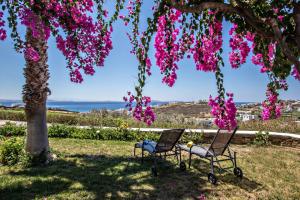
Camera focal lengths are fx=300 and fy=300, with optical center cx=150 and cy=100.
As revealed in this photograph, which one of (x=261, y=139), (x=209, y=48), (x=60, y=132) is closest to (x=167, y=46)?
(x=209, y=48)

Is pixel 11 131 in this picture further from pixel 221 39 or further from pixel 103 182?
pixel 221 39

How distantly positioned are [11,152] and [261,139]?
8266 millimetres

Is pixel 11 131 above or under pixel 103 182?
above

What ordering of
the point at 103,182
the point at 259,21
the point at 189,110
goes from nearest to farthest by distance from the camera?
the point at 259,21 → the point at 103,182 → the point at 189,110

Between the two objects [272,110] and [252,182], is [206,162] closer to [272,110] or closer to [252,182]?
[252,182]

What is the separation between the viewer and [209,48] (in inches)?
161

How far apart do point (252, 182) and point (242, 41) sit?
10.3 feet

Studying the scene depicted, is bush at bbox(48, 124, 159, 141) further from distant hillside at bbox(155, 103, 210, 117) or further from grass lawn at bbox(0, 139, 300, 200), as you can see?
distant hillside at bbox(155, 103, 210, 117)

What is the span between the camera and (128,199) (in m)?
4.97

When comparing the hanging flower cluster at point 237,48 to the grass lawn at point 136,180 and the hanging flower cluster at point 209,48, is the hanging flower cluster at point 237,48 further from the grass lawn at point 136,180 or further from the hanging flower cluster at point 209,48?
the grass lawn at point 136,180

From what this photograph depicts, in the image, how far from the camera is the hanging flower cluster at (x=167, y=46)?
4.20 m

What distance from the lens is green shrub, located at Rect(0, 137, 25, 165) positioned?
23.6ft

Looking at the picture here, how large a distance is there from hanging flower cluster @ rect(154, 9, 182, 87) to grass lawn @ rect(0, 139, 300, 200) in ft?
7.40

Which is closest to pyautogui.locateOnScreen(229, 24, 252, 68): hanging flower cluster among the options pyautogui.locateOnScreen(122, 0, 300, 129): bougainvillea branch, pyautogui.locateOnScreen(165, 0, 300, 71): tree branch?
pyautogui.locateOnScreen(122, 0, 300, 129): bougainvillea branch
